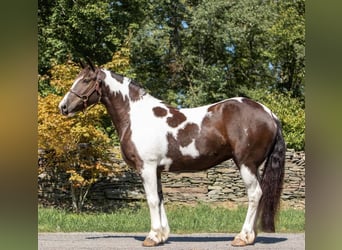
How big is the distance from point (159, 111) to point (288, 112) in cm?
434

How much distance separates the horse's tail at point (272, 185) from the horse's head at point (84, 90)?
204cm

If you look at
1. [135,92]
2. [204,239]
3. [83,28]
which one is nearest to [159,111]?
[135,92]

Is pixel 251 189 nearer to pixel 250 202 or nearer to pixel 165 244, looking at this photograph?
pixel 250 202

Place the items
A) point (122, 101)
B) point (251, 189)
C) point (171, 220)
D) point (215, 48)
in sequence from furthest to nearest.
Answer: point (215, 48) → point (171, 220) → point (122, 101) → point (251, 189)

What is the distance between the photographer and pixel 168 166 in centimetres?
571

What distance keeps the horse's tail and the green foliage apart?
3.59 meters

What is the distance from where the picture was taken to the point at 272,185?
5.70 metres

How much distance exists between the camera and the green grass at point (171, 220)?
7.60m

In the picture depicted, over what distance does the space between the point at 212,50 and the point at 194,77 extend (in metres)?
0.67

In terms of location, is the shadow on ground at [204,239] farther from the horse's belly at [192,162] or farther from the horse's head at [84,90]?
the horse's head at [84,90]

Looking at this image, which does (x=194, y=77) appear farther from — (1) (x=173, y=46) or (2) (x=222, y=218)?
(2) (x=222, y=218)
